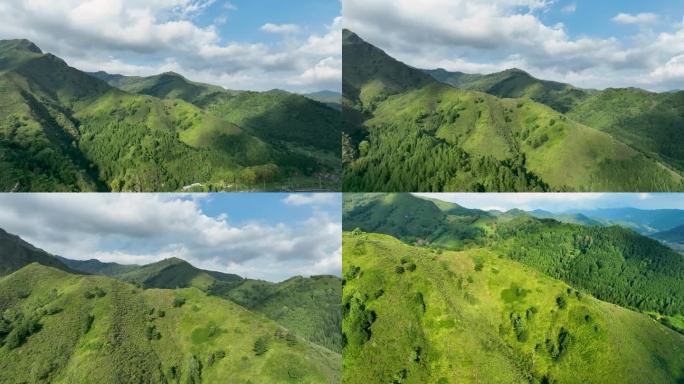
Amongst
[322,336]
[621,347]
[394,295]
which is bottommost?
[322,336]

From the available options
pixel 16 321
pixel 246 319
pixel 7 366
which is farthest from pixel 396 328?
pixel 16 321

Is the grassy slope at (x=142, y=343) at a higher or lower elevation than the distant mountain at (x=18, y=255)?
lower

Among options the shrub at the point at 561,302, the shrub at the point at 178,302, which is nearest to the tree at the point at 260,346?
the shrub at the point at 178,302

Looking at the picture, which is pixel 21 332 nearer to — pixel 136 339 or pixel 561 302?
pixel 136 339

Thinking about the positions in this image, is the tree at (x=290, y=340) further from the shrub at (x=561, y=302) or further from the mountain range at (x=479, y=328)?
the shrub at (x=561, y=302)

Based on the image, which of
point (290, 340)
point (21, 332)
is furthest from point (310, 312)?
point (21, 332)

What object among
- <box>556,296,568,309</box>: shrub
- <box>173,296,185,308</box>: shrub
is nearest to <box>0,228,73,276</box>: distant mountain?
<box>173,296,185,308</box>: shrub

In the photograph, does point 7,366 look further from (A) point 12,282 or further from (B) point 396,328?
(B) point 396,328
